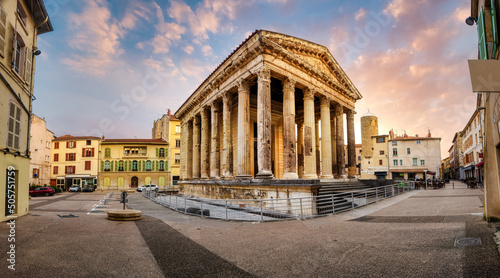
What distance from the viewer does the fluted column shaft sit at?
20359 millimetres

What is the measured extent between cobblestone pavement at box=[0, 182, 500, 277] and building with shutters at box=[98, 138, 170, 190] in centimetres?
3737

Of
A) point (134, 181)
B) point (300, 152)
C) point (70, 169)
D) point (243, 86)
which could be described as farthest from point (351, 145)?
point (70, 169)

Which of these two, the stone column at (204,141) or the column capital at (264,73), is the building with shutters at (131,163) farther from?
the column capital at (264,73)

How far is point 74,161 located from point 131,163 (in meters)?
9.38

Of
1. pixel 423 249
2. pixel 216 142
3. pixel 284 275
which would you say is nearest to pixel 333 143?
pixel 216 142

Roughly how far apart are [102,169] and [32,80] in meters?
36.1

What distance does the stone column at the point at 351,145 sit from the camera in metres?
20.4

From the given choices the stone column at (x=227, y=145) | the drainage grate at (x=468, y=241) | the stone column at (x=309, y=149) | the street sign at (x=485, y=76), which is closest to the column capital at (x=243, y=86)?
the stone column at (x=227, y=145)

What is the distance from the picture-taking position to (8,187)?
8758mm

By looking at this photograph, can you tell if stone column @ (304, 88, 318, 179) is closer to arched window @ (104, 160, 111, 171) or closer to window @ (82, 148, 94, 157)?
arched window @ (104, 160, 111, 171)

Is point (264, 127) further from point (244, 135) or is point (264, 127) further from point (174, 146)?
point (174, 146)

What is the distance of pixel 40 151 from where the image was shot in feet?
122

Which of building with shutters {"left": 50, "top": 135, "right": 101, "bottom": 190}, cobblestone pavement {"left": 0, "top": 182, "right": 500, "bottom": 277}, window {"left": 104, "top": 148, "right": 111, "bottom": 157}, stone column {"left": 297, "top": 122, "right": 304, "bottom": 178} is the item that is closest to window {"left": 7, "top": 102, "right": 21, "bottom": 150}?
cobblestone pavement {"left": 0, "top": 182, "right": 500, "bottom": 277}

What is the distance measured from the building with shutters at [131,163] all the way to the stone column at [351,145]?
31.8 meters
